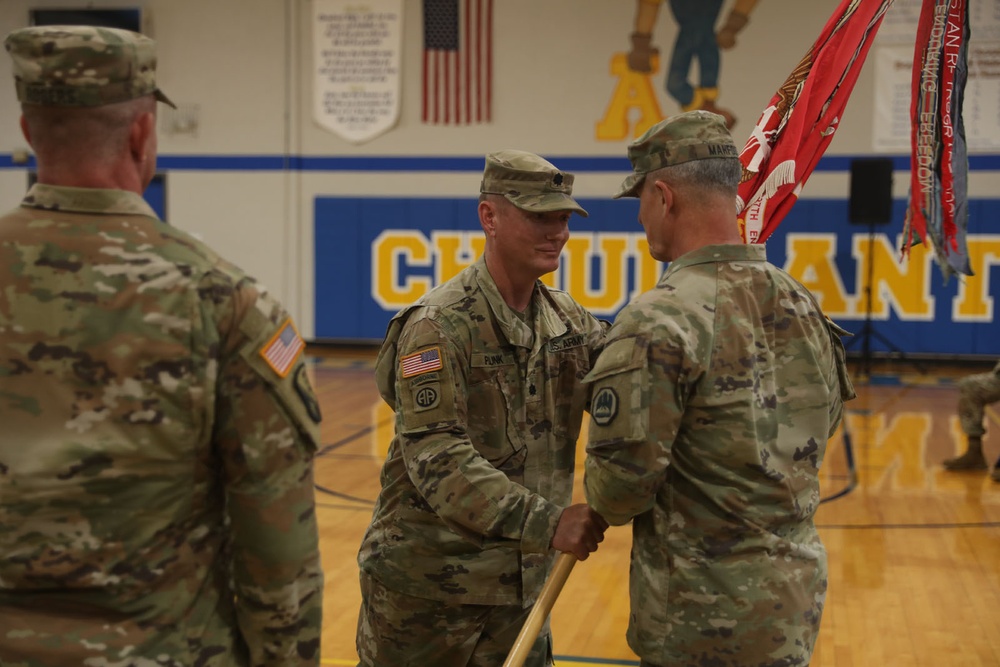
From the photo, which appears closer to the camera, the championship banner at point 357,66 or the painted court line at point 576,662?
the painted court line at point 576,662

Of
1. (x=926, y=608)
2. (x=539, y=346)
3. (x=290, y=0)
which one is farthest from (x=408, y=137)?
(x=539, y=346)

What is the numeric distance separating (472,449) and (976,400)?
5784 mm

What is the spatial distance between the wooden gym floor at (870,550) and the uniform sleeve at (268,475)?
2.46 metres

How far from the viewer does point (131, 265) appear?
5.10ft

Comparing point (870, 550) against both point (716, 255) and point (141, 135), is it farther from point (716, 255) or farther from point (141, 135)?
point (141, 135)

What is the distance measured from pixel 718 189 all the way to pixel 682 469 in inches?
22.1

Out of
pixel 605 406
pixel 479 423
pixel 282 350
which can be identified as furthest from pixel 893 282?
pixel 282 350

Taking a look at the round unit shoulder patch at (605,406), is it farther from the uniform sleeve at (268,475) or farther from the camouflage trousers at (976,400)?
the camouflage trousers at (976,400)

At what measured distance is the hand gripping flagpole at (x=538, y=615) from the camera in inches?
90.9

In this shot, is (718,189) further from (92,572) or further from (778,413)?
(92,572)

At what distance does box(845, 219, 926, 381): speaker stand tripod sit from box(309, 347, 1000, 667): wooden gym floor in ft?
5.38

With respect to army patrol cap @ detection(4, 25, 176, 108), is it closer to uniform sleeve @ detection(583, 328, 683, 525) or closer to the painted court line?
uniform sleeve @ detection(583, 328, 683, 525)

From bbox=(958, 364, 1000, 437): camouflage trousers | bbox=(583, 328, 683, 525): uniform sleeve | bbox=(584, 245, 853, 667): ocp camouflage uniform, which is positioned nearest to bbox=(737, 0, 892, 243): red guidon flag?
bbox=(584, 245, 853, 667): ocp camouflage uniform

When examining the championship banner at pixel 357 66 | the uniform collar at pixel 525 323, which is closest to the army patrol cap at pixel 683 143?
the uniform collar at pixel 525 323
